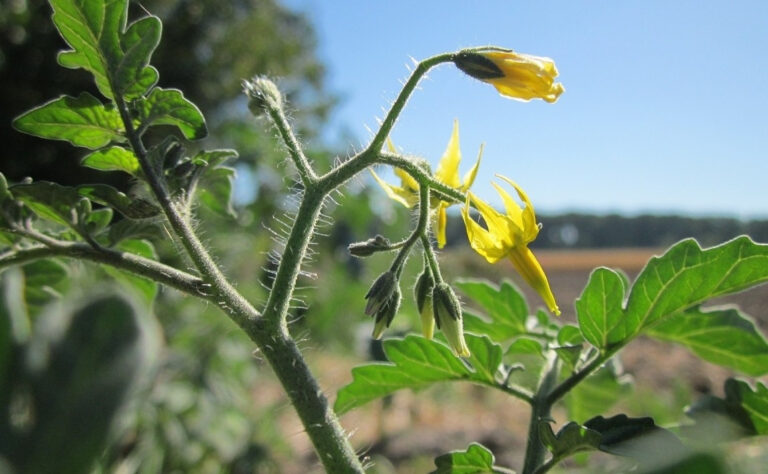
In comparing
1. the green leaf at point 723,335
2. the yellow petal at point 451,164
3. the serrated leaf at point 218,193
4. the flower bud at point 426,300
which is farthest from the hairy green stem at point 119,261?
the green leaf at point 723,335

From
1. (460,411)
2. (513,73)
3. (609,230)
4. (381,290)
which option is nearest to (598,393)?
(381,290)

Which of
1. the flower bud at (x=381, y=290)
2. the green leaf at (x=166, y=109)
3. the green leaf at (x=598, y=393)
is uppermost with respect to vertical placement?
the green leaf at (x=166, y=109)

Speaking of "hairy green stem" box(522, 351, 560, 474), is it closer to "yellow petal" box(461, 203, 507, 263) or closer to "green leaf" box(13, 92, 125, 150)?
"yellow petal" box(461, 203, 507, 263)

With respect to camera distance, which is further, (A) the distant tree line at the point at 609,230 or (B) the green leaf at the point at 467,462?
(A) the distant tree line at the point at 609,230

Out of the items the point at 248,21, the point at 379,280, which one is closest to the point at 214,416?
the point at 379,280

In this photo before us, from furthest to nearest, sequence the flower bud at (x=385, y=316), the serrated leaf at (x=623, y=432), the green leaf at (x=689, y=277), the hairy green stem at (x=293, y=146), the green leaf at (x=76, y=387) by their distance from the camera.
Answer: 1. the flower bud at (x=385, y=316)
2. the hairy green stem at (x=293, y=146)
3. the green leaf at (x=689, y=277)
4. the serrated leaf at (x=623, y=432)
5. the green leaf at (x=76, y=387)

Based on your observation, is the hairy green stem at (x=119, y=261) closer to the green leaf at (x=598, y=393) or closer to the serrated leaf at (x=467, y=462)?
the serrated leaf at (x=467, y=462)

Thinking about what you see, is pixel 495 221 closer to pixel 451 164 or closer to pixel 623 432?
pixel 451 164
